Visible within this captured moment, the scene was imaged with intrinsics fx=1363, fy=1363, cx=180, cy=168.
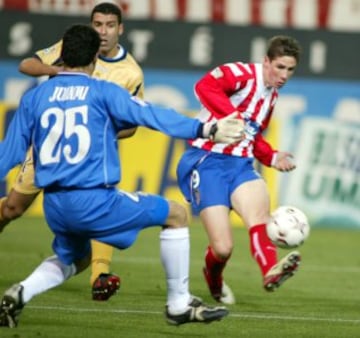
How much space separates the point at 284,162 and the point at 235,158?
404 millimetres

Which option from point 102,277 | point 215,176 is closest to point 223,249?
point 215,176

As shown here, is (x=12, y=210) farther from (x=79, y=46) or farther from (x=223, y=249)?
(x=79, y=46)

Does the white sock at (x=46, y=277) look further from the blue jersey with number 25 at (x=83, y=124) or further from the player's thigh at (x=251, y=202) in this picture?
the player's thigh at (x=251, y=202)

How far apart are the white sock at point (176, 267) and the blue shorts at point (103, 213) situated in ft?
0.44

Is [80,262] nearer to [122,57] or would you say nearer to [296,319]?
[296,319]

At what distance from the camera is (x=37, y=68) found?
1030cm

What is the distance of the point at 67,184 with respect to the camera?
8.20 m

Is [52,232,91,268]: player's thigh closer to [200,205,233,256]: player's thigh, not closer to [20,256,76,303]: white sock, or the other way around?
[20,256,76,303]: white sock

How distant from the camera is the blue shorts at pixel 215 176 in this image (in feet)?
34.0

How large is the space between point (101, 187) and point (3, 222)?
3051 mm

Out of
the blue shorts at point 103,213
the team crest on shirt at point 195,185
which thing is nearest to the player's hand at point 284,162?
the team crest on shirt at point 195,185

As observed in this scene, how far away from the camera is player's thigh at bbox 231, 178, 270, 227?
33.1 feet

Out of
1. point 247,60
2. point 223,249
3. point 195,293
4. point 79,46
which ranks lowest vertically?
point 195,293

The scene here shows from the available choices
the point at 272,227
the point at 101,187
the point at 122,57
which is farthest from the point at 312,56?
the point at 101,187
